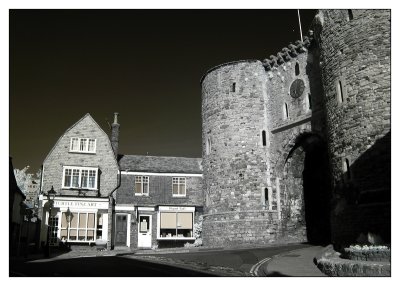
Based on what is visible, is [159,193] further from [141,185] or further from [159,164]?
[159,164]

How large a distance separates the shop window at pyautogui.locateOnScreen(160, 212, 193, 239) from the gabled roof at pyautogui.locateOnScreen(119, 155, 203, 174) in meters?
3.02

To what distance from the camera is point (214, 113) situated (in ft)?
78.7

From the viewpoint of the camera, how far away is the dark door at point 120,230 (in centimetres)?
2548

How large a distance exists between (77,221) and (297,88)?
15181 mm

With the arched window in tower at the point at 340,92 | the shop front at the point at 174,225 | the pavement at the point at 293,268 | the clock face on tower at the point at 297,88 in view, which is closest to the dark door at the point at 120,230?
the shop front at the point at 174,225

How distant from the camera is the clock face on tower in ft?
70.5

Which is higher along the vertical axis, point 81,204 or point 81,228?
point 81,204

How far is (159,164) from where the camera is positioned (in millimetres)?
28453

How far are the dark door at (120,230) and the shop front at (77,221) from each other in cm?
104

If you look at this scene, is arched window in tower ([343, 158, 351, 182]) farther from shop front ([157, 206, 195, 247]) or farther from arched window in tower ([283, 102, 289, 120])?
shop front ([157, 206, 195, 247])

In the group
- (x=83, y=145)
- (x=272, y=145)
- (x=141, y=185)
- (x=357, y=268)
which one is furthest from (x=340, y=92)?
(x=83, y=145)

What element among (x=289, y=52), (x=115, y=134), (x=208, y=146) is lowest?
(x=208, y=146)

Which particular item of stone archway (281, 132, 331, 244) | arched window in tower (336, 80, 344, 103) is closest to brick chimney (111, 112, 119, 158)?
stone archway (281, 132, 331, 244)

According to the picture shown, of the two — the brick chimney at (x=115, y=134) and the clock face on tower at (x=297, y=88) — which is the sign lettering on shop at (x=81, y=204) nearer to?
the brick chimney at (x=115, y=134)
